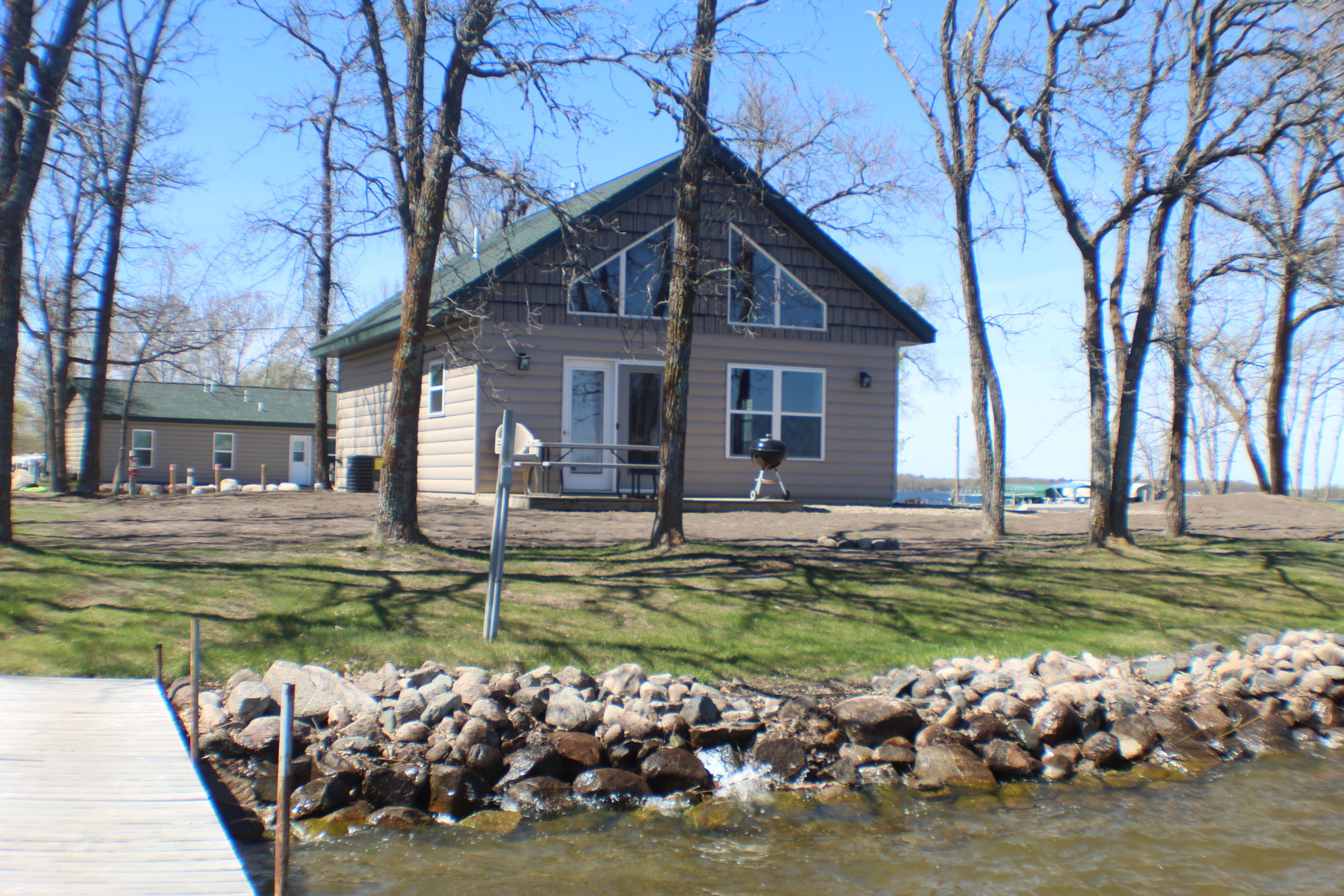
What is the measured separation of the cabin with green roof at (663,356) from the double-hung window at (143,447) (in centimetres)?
1745

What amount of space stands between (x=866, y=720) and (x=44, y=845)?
433 cm

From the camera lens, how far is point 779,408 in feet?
51.8

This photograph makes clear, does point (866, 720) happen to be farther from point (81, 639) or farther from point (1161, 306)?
point (1161, 306)

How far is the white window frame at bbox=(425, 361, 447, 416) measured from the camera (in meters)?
15.3

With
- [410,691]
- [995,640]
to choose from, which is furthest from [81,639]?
[995,640]

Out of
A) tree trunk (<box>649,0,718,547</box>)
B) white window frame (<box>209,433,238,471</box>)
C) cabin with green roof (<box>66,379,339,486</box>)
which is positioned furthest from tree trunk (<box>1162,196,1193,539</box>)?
white window frame (<box>209,433,238,471</box>)

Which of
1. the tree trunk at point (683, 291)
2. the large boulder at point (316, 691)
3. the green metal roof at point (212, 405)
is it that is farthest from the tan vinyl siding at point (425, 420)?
the green metal roof at point (212, 405)

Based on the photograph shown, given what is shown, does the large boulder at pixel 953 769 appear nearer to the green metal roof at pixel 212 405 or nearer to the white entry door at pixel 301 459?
the green metal roof at pixel 212 405

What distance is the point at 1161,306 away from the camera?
13.2 metres

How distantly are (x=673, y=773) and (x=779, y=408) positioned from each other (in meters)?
10.8

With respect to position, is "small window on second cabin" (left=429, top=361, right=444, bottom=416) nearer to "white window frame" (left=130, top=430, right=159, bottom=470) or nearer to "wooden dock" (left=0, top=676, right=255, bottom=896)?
"wooden dock" (left=0, top=676, right=255, bottom=896)

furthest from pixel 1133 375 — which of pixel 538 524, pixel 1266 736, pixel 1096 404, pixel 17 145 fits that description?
pixel 17 145

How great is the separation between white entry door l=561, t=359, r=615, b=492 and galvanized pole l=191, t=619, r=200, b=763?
30.7ft

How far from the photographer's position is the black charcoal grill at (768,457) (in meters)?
14.4
